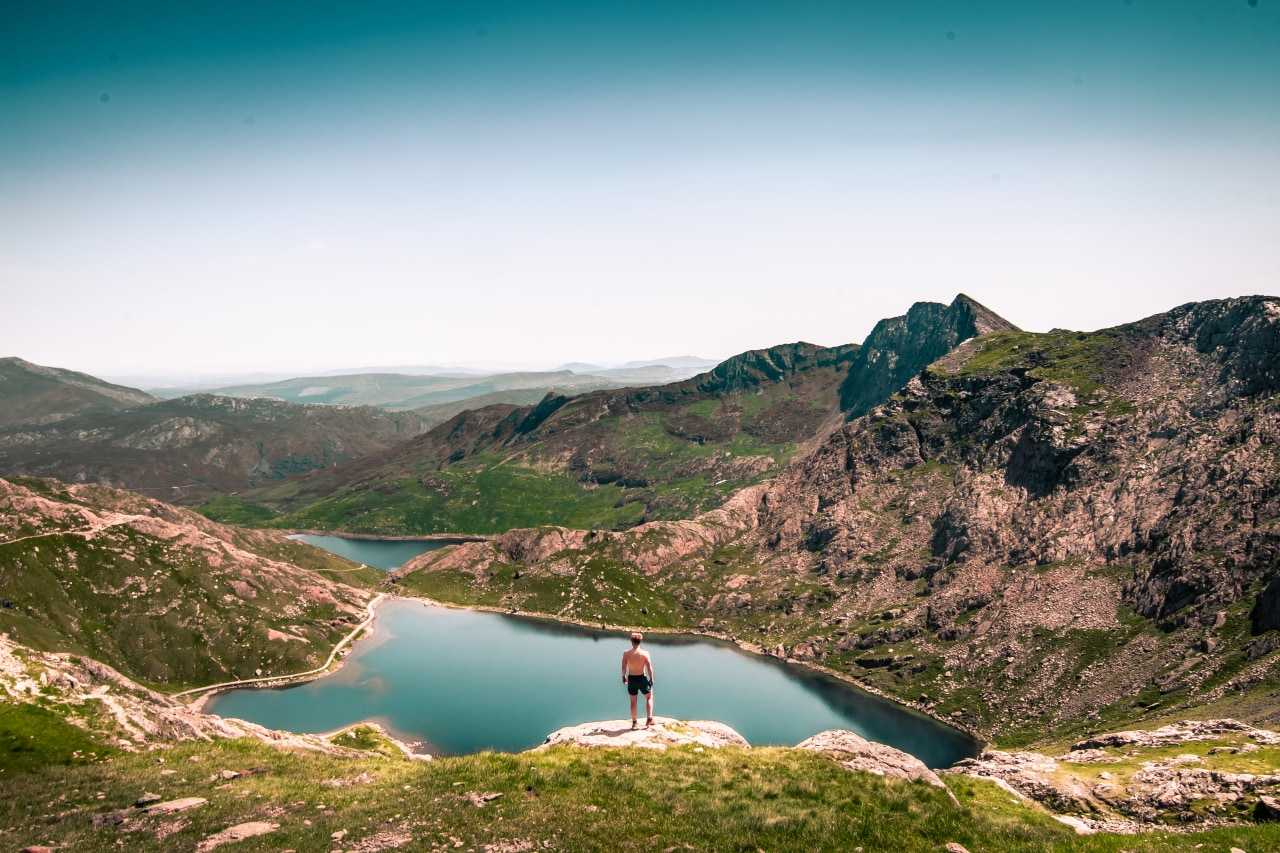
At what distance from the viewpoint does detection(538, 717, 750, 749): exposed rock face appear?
3428 cm

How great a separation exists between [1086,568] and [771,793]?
196 metres

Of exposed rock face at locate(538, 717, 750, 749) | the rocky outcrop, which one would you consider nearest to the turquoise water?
the rocky outcrop

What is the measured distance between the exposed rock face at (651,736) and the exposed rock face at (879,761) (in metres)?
5.48

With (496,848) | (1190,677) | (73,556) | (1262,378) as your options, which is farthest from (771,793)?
(73,556)

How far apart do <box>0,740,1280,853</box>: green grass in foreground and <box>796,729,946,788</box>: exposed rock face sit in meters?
1.24

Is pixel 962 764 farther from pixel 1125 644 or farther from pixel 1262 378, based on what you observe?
pixel 1262 378

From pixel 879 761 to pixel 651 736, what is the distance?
11.2m

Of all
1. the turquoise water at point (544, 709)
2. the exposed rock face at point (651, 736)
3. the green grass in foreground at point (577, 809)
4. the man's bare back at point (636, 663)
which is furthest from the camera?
the turquoise water at point (544, 709)

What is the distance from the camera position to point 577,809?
2573 cm

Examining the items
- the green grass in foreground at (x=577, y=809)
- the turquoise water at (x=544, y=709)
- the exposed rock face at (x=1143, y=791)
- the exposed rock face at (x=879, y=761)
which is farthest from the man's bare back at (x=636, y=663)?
the turquoise water at (x=544, y=709)

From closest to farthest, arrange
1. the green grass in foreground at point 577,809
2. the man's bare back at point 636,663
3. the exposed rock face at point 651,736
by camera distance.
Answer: the green grass in foreground at point 577,809 < the man's bare back at point 636,663 < the exposed rock face at point 651,736

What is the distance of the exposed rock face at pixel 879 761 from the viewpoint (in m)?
30.0

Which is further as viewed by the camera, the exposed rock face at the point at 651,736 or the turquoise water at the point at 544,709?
the turquoise water at the point at 544,709

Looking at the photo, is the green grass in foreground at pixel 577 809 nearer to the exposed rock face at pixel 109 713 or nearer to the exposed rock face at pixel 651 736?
the exposed rock face at pixel 651 736
